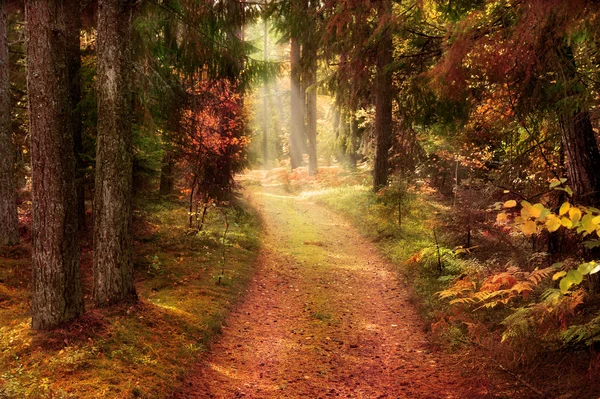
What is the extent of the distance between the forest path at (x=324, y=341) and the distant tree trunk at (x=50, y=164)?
2.28 m

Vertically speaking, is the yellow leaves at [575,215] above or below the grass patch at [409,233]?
above

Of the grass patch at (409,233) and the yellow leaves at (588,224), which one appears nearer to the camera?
the yellow leaves at (588,224)

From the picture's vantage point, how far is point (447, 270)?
9656 millimetres

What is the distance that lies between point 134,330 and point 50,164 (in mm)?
2624

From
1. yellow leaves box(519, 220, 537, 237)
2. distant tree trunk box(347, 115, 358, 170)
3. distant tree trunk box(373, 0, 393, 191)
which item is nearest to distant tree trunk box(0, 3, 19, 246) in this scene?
yellow leaves box(519, 220, 537, 237)

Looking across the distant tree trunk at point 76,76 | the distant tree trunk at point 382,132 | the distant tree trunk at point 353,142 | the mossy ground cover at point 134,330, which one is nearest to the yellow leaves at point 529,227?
the mossy ground cover at point 134,330

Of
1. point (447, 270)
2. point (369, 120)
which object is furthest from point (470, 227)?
point (369, 120)

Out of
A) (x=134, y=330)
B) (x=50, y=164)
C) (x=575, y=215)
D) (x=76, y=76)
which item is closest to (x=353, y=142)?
(x=76, y=76)

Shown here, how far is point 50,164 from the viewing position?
583cm

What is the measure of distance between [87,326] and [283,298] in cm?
431

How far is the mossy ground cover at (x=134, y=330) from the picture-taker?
501 cm

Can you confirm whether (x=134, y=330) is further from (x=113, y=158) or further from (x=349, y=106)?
(x=349, y=106)

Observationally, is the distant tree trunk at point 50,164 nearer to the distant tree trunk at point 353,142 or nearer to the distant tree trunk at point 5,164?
the distant tree trunk at point 5,164

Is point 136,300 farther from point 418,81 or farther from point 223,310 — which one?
point 418,81
